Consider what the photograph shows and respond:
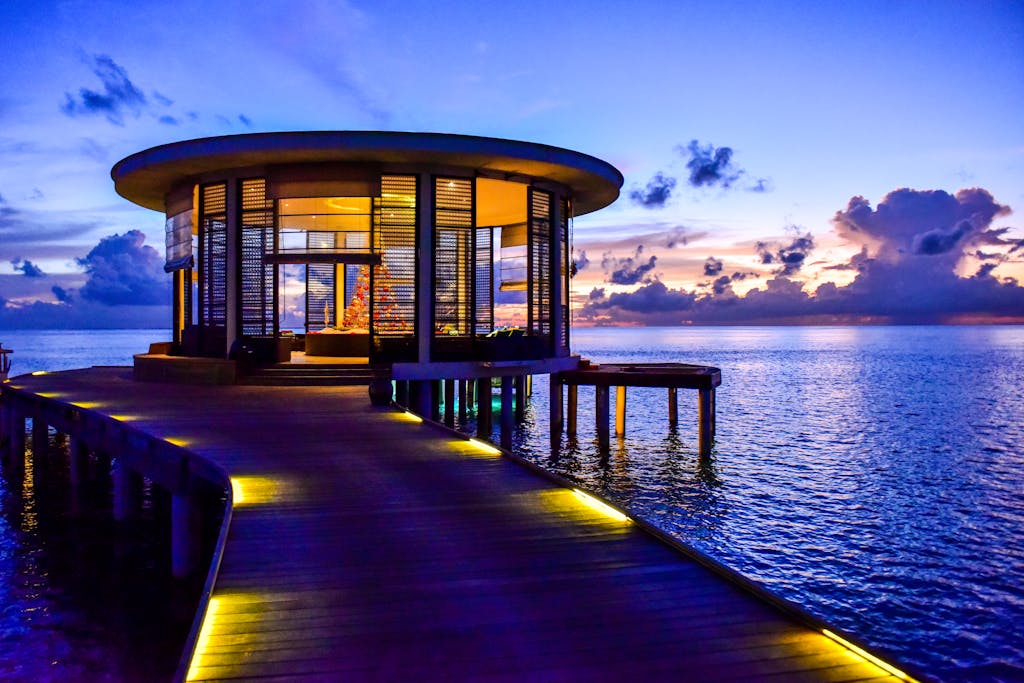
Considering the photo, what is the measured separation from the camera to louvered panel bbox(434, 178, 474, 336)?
18406 millimetres

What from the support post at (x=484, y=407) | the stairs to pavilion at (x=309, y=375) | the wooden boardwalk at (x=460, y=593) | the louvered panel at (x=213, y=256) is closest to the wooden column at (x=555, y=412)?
the support post at (x=484, y=407)

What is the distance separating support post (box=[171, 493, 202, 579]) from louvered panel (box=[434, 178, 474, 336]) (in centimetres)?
956

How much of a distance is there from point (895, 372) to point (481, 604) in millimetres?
73119

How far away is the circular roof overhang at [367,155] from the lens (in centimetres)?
1727

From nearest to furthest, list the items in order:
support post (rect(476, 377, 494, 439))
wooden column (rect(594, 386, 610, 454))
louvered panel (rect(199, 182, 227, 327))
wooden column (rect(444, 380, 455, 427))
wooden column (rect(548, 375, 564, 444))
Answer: louvered panel (rect(199, 182, 227, 327)) → support post (rect(476, 377, 494, 439)) → wooden column (rect(594, 386, 610, 454)) → wooden column (rect(548, 375, 564, 444)) → wooden column (rect(444, 380, 455, 427))

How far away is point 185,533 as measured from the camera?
9.46 metres

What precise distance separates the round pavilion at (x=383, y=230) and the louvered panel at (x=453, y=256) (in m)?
0.03

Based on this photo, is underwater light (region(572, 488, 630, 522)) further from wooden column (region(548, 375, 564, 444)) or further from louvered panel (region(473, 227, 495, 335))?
wooden column (region(548, 375, 564, 444))

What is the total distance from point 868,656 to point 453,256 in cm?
1511

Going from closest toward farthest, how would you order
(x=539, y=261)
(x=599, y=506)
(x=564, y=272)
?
(x=599, y=506) < (x=539, y=261) < (x=564, y=272)

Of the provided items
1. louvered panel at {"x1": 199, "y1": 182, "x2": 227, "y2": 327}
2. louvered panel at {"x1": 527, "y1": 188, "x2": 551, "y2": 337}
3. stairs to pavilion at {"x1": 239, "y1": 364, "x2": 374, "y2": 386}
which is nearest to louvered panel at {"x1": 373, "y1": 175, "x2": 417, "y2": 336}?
stairs to pavilion at {"x1": 239, "y1": 364, "x2": 374, "y2": 386}

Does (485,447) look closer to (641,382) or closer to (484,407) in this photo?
(484,407)

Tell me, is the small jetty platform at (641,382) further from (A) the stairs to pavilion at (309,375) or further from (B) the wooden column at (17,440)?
(B) the wooden column at (17,440)

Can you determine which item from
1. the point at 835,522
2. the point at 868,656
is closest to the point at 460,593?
the point at 868,656
